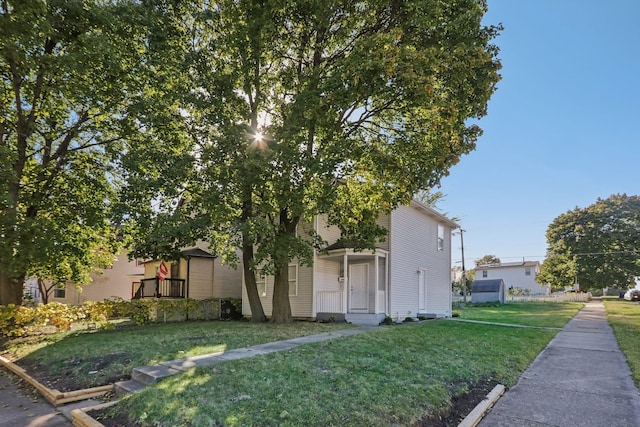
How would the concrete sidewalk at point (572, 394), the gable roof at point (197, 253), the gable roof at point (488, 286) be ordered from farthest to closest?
the gable roof at point (488, 286) → the gable roof at point (197, 253) → the concrete sidewalk at point (572, 394)

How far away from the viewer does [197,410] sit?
4.55 m

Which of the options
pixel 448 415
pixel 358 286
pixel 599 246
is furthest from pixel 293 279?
pixel 599 246

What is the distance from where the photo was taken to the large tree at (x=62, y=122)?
1026 centimetres

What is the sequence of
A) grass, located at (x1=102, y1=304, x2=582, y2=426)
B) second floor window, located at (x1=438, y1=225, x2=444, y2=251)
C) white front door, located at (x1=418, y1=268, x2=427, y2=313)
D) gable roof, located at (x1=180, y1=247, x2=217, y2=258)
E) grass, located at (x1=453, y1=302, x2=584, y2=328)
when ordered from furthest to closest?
1. gable roof, located at (x1=180, y1=247, x2=217, y2=258)
2. second floor window, located at (x1=438, y1=225, x2=444, y2=251)
3. white front door, located at (x1=418, y1=268, x2=427, y2=313)
4. grass, located at (x1=453, y1=302, x2=584, y2=328)
5. grass, located at (x1=102, y1=304, x2=582, y2=426)

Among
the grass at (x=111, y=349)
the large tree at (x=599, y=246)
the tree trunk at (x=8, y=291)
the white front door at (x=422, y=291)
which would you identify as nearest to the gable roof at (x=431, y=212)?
the white front door at (x=422, y=291)

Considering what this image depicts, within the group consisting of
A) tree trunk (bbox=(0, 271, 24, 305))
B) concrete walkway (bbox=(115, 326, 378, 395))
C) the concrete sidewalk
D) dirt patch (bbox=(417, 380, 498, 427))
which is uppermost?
tree trunk (bbox=(0, 271, 24, 305))

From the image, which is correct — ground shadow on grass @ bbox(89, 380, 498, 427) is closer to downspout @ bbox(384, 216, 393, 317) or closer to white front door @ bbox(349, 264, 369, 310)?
downspout @ bbox(384, 216, 393, 317)

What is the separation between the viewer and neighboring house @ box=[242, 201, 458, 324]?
16234mm

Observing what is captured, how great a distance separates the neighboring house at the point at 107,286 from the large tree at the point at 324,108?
731 inches

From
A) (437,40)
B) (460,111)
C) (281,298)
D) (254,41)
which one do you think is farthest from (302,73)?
(281,298)

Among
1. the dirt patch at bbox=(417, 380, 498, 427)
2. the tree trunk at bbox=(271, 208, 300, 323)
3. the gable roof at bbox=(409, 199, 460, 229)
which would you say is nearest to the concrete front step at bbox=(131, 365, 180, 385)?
the dirt patch at bbox=(417, 380, 498, 427)

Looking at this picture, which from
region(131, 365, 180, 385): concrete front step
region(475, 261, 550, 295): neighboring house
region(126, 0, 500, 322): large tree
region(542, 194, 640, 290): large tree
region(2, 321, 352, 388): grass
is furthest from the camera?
region(475, 261, 550, 295): neighboring house

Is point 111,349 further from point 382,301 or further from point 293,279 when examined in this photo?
point 382,301

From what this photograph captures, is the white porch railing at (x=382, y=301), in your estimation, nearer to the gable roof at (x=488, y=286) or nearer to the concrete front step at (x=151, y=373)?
the concrete front step at (x=151, y=373)
